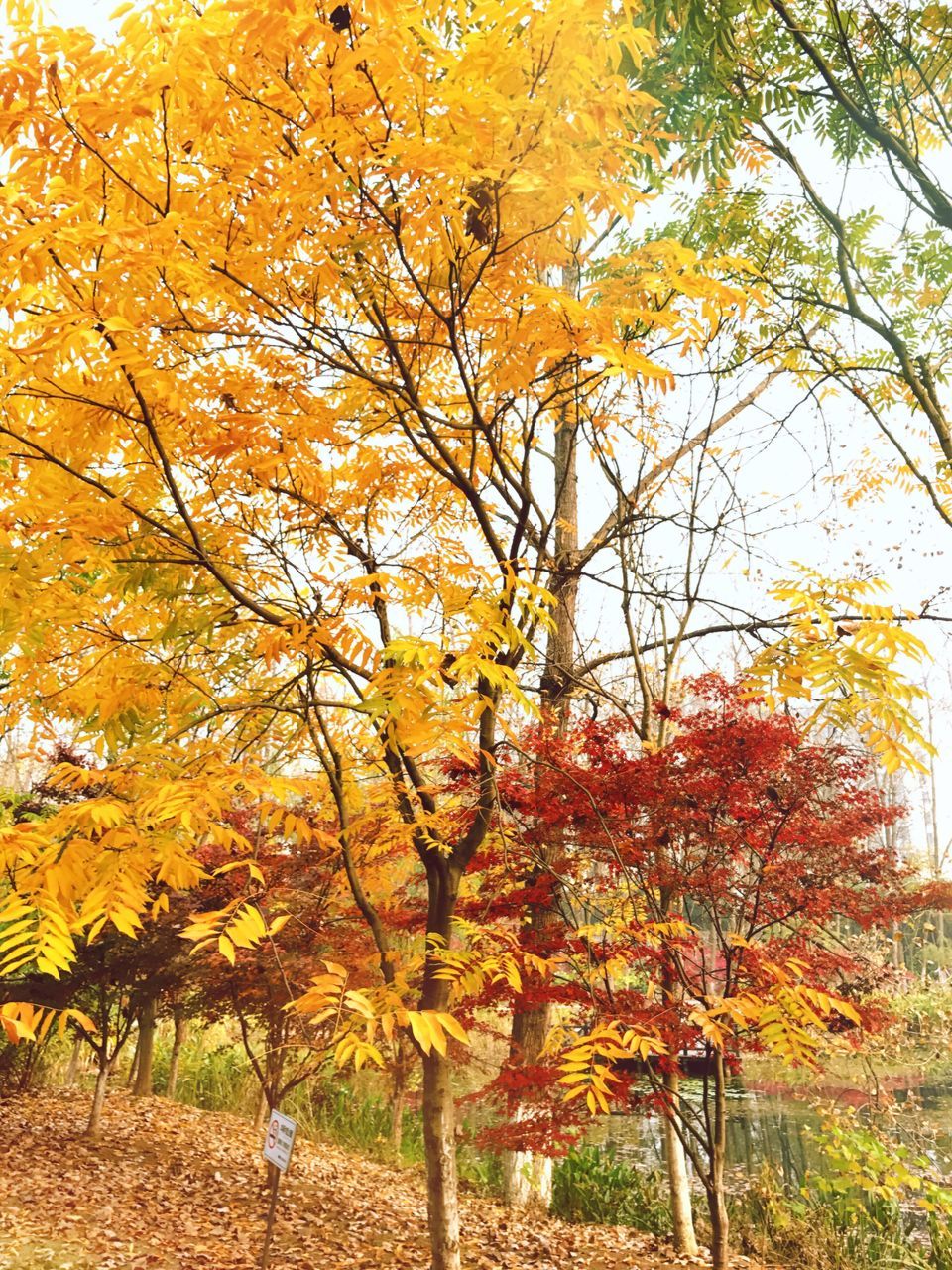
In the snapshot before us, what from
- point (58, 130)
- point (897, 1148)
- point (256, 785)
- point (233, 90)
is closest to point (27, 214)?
point (58, 130)

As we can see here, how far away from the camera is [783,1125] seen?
11102 millimetres

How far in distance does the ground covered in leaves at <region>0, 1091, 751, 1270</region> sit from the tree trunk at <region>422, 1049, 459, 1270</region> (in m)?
2.02

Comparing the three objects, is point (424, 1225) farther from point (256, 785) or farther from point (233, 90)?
point (233, 90)

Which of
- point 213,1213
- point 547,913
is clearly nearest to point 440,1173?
point 547,913

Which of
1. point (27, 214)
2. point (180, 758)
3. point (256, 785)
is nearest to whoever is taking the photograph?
point (27, 214)

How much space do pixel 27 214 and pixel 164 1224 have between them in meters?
6.85

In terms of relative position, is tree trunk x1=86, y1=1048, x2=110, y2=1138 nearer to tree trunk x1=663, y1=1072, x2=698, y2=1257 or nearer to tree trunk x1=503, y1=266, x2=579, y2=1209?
tree trunk x1=503, y1=266, x2=579, y2=1209

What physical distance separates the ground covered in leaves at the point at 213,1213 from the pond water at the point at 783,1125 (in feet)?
8.94

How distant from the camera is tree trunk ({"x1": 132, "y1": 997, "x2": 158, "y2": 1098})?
9695 mm

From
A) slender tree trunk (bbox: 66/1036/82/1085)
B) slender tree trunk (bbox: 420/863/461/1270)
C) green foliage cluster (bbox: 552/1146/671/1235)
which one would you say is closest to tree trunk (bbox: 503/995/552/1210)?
green foliage cluster (bbox: 552/1146/671/1235)

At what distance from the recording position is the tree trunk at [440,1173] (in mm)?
4012

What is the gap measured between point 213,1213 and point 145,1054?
404 centimetres

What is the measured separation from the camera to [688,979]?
4.87 m

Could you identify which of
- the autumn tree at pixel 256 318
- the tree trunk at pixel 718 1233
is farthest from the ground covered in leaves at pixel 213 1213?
the autumn tree at pixel 256 318
